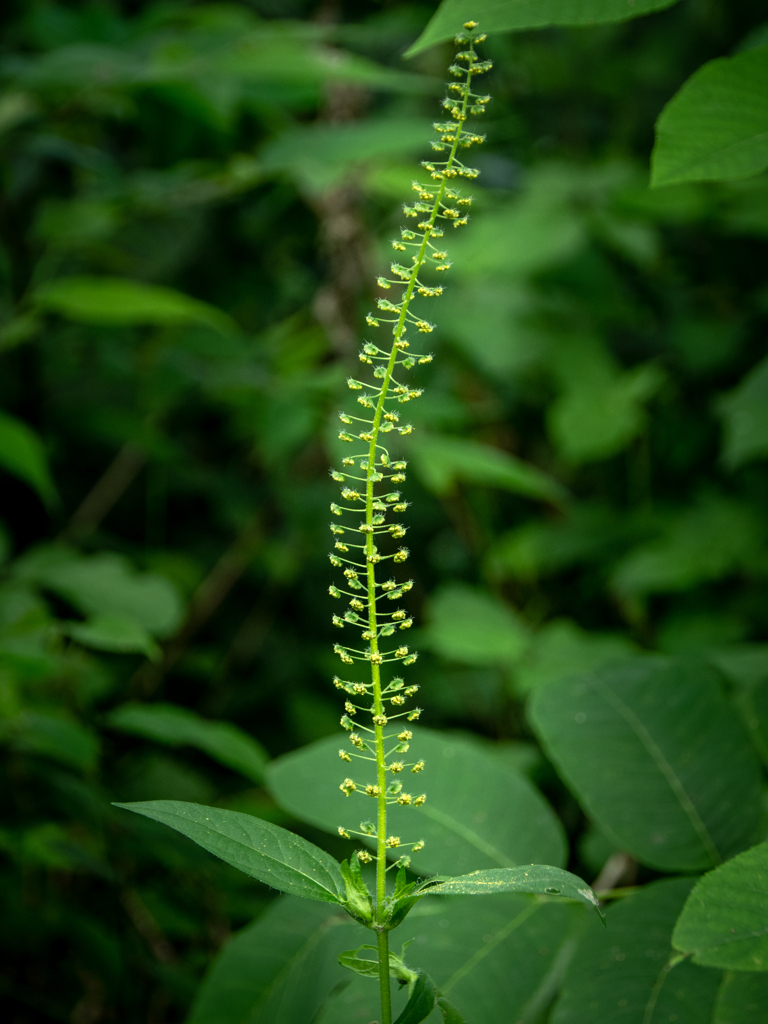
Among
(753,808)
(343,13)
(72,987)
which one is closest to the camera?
(753,808)

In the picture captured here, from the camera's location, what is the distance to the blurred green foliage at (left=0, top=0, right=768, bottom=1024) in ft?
5.15

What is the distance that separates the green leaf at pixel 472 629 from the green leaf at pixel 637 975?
1480mm

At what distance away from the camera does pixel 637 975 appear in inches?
30.3

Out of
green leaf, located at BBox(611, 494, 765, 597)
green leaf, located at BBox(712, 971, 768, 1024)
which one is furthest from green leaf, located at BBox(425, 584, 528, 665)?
green leaf, located at BBox(712, 971, 768, 1024)

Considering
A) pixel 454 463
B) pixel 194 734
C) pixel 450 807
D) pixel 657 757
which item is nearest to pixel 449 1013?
pixel 450 807

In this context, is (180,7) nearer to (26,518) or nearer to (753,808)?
Result: (26,518)

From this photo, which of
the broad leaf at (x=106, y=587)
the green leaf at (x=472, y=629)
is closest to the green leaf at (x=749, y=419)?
the green leaf at (x=472, y=629)

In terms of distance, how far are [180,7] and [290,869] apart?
2.88 metres

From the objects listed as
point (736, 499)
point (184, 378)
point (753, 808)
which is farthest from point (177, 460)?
point (753, 808)

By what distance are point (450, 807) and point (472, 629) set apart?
1492 mm

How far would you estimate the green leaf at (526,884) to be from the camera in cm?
53

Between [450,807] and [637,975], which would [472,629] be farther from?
[637,975]

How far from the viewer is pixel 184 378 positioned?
7.82ft

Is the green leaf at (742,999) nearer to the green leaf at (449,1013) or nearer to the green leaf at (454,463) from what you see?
the green leaf at (449,1013)
